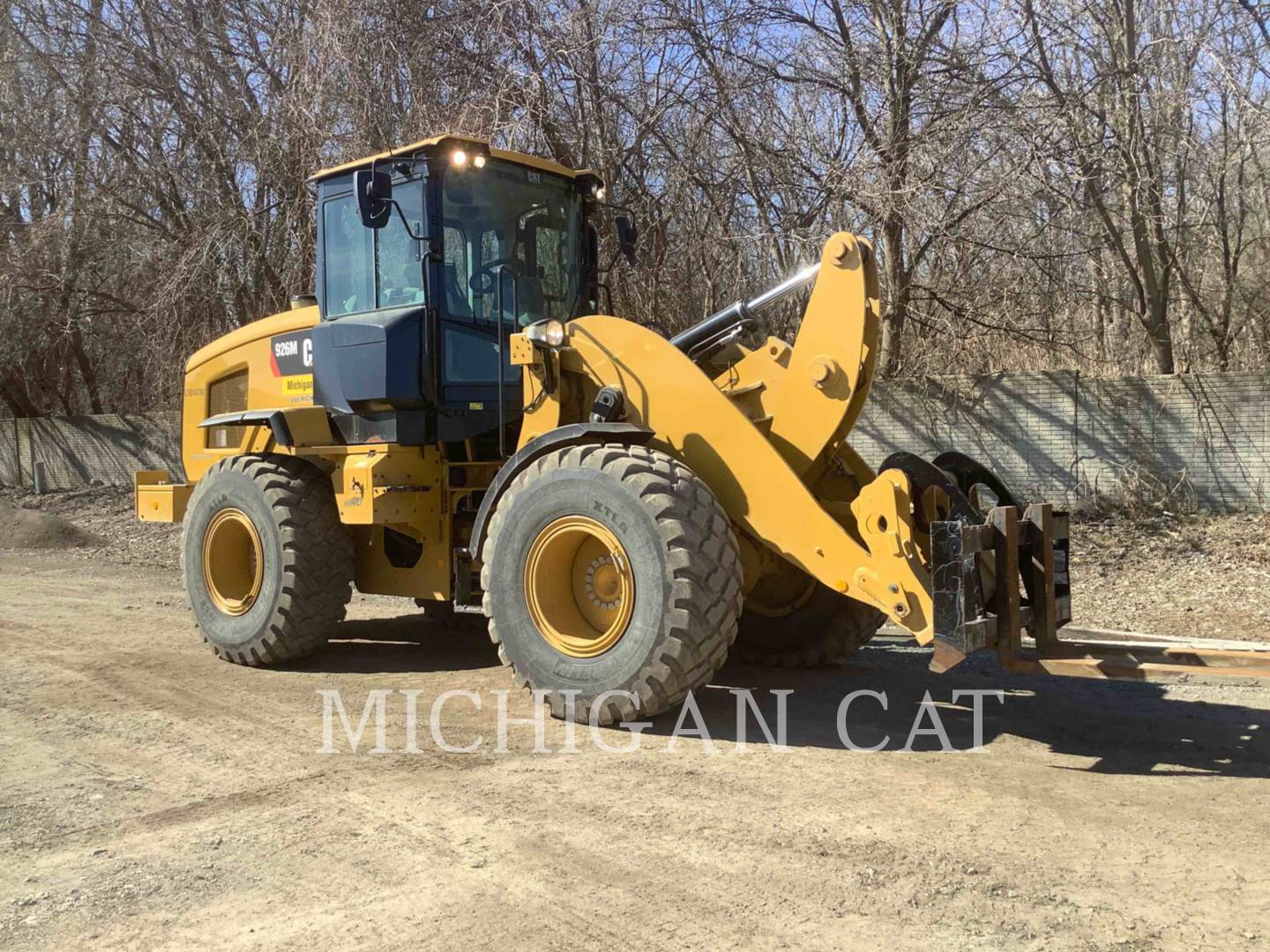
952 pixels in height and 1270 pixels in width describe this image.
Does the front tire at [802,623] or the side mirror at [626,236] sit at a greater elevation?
the side mirror at [626,236]

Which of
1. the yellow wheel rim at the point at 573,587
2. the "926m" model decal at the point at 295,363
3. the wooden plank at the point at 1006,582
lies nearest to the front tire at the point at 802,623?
the yellow wheel rim at the point at 573,587

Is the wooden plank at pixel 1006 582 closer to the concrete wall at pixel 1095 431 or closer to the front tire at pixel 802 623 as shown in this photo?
the front tire at pixel 802 623

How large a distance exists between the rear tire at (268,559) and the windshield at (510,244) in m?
1.50

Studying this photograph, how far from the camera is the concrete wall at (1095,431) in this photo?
10.5 m

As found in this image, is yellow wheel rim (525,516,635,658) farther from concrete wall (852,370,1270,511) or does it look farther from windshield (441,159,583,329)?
concrete wall (852,370,1270,511)

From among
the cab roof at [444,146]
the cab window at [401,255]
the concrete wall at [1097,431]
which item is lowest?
the concrete wall at [1097,431]

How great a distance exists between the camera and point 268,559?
6.95 m

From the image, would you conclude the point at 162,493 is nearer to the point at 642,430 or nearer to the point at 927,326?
the point at 642,430

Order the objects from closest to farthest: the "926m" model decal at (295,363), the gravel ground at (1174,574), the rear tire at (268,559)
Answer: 1. the rear tire at (268,559)
2. the "926m" model decal at (295,363)
3. the gravel ground at (1174,574)

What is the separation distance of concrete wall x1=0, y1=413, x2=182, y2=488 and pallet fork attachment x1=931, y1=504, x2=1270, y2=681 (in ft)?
54.9

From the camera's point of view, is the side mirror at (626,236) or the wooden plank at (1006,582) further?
the side mirror at (626,236)

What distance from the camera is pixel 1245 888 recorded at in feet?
11.7

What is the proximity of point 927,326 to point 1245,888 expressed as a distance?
9188 millimetres

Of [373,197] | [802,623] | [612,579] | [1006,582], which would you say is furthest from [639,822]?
[373,197]
